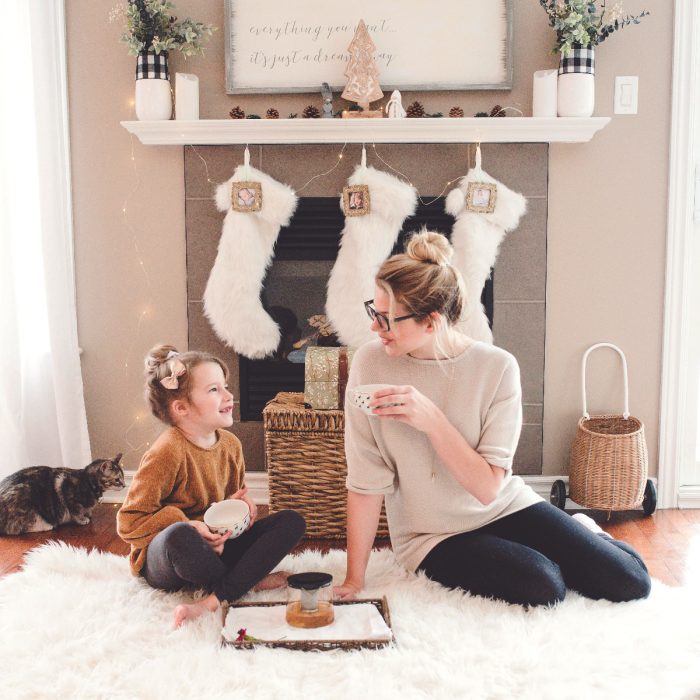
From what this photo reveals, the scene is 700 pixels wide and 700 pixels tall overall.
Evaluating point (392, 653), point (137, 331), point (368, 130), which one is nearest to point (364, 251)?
point (368, 130)

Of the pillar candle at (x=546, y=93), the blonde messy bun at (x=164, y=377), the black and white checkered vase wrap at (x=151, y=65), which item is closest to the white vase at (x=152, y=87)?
the black and white checkered vase wrap at (x=151, y=65)

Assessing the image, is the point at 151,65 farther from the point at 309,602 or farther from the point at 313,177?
the point at 309,602

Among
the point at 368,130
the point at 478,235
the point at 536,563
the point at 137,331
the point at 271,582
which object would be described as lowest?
the point at 271,582

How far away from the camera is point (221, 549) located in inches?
75.1

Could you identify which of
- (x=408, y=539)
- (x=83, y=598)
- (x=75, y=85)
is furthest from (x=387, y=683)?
(x=75, y=85)

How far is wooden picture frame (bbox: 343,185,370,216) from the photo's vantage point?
282cm

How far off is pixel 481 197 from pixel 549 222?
0.98 feet

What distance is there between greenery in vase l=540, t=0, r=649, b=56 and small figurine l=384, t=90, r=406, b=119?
563 mm

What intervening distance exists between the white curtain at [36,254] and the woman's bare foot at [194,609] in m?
1.31

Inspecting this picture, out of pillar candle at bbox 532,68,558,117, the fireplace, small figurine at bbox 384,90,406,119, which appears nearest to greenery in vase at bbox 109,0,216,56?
the fireplace

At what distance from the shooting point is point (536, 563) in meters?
1.83

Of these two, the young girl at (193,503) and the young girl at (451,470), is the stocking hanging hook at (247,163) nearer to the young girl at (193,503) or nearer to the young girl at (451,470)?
the young girl at (193,503)

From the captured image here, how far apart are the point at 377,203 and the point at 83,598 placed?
64.0 inches

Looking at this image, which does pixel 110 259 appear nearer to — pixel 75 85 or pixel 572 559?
pixel 75 85
